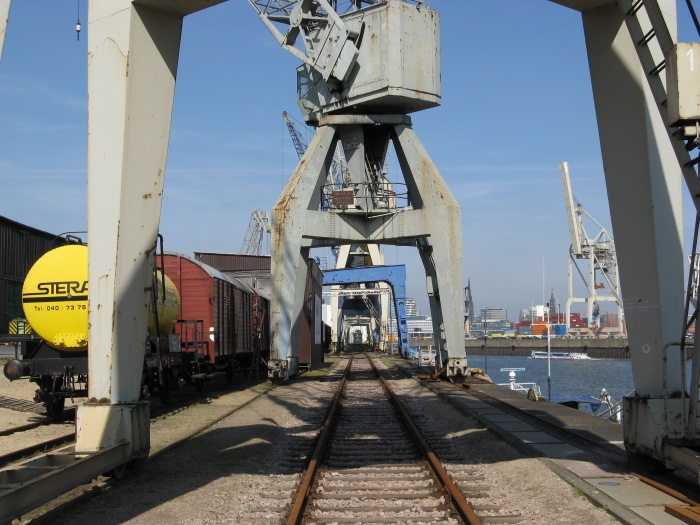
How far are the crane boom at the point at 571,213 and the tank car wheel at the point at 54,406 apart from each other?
70.2 meters

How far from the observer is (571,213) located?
278ft

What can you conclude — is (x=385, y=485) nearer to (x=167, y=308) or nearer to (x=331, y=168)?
(x=167, y=308)

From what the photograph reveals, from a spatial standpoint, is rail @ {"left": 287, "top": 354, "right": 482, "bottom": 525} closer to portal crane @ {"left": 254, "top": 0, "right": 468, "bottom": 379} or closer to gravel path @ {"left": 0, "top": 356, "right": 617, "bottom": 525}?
gravel path @ {"left": 0, "top": 356, "right": 617, "bottom": 525}

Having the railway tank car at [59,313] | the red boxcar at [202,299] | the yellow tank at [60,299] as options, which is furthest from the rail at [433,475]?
the red boxcar at [202,299]

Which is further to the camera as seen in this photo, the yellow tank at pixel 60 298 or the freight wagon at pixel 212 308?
the freight wagon at pixel 212 308

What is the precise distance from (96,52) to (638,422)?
24.7 ft

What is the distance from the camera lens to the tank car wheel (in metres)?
14.0

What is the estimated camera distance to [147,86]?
25.9 feet

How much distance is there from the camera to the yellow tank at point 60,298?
12672 millimetres

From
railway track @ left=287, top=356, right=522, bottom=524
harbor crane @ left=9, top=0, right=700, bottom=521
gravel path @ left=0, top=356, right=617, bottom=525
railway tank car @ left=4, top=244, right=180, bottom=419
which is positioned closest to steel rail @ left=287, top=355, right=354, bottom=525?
railway track @ left=287, top=356, right=522, bottom=524

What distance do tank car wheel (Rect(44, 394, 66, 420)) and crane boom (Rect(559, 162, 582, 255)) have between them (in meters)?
70.2

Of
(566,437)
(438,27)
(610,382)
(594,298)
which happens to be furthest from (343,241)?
(594,298)

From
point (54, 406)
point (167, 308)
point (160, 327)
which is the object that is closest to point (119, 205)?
point (54, 406)

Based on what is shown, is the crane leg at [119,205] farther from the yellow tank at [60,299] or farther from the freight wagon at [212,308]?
the freight wagon at [212,308]
